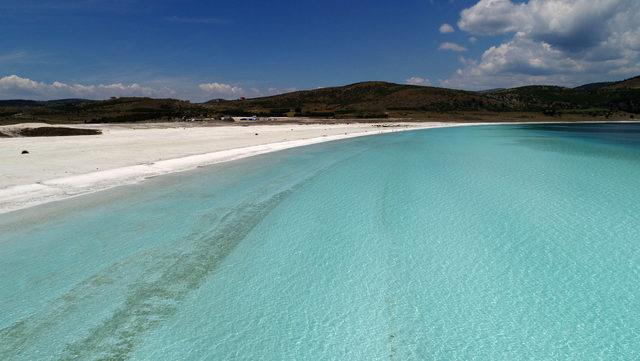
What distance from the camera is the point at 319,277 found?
7906 mm

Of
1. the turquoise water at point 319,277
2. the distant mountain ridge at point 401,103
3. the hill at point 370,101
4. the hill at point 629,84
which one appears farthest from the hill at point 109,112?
the hill at point 629,84

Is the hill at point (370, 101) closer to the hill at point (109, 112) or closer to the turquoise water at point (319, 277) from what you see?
the hill at point (109, 112)

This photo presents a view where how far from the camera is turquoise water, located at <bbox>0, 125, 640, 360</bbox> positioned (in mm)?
5594

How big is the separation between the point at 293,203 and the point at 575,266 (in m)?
8.08

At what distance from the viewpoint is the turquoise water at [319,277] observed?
5.59 metres

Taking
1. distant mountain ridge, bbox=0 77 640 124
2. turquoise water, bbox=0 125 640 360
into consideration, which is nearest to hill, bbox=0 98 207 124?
distant mountain ridge, bbox=0 77 640 124

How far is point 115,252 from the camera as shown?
29.2 ft

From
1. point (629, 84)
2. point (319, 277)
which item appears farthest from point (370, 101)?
point (319, 277)

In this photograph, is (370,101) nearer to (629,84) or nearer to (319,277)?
(629,84)

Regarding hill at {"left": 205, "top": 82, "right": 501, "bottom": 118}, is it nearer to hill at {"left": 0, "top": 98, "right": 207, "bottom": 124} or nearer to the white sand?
hill at {"left": 0, "top": 98, "right": 207, "bottom": 124}

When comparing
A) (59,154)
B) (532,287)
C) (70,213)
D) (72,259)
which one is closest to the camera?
(532,287)

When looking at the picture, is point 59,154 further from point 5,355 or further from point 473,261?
point 473,261

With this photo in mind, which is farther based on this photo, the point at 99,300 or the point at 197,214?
the point at 197,214

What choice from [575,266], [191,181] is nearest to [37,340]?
[575,266]
